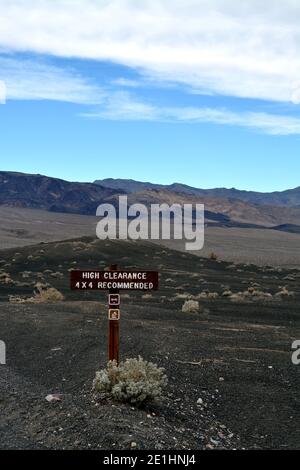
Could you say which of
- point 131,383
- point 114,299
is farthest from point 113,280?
point 131,383

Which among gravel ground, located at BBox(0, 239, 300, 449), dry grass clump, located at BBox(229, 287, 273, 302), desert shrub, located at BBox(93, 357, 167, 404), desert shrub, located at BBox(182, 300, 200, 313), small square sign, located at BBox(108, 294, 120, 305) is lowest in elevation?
dry grass clump, located at BBox(229, 287, 273, 302)

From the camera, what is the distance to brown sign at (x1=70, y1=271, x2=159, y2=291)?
385 inches

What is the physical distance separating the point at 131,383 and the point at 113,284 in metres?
1.71

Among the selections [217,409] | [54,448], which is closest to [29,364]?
[217,409]

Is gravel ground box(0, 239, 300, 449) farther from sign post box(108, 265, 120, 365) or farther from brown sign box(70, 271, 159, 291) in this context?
brown sign box(70, 271, 159, 291)

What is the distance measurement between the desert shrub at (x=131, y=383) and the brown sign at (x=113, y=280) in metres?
1.16

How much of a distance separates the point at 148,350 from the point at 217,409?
11.7 ft

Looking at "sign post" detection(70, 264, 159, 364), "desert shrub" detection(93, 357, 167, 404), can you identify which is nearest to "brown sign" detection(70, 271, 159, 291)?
"sign post" detection(70, 264, 159, 364)

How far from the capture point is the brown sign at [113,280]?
977 cm

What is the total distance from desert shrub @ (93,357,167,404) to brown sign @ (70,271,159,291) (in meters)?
1.16

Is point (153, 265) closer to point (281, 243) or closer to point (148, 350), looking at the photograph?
point (148, 350)

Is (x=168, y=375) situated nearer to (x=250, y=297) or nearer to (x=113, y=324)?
(x=113, y=324)

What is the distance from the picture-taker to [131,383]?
866 centimetres

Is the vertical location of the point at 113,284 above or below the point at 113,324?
above
